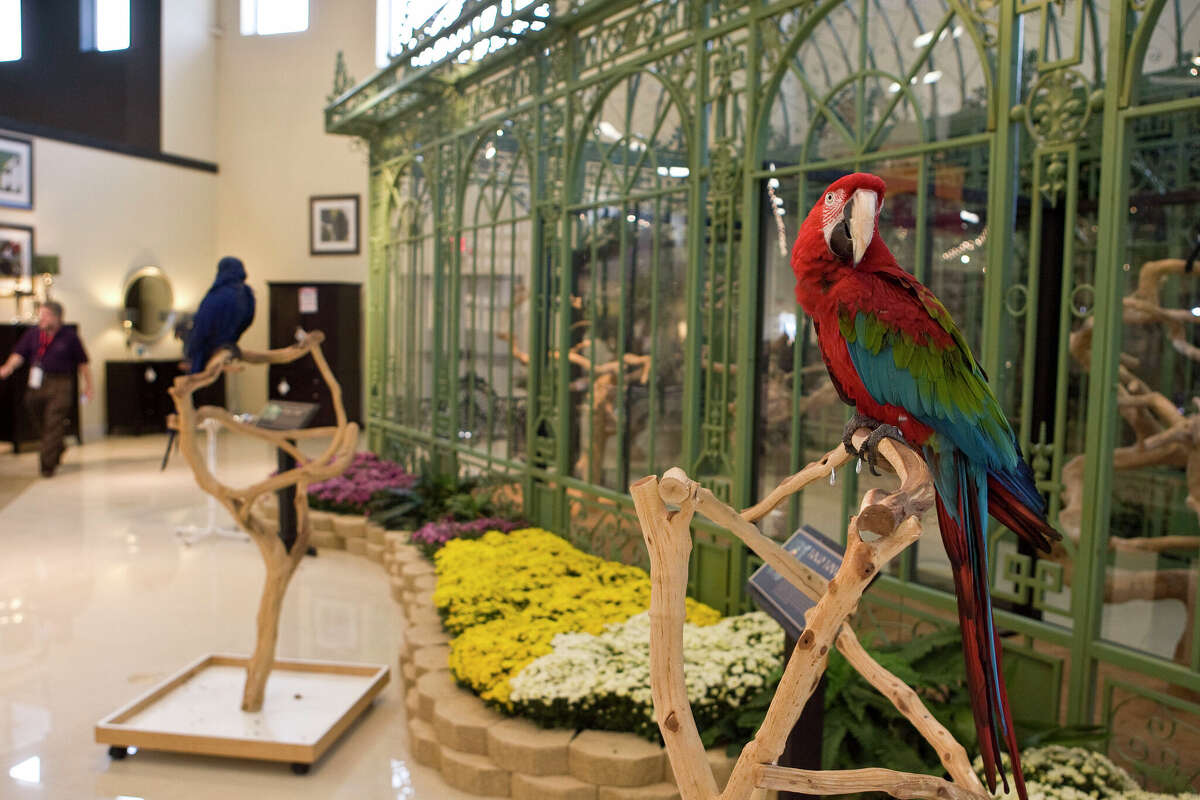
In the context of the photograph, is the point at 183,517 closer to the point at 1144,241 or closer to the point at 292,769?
the point at 292,769

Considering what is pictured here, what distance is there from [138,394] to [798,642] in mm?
12134

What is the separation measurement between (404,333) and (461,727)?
493 cm

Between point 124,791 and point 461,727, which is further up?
point 461,727

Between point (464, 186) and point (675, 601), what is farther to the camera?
point (464, 186)

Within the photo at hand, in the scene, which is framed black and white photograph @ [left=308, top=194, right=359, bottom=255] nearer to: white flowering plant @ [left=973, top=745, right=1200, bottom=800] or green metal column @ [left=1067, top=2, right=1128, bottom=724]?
green metal column @ [left=1067, top=2, right=1128, bottom=724]

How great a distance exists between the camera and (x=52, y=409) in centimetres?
882

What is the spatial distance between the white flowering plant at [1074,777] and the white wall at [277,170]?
11.2 meters

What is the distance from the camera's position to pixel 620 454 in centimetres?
479

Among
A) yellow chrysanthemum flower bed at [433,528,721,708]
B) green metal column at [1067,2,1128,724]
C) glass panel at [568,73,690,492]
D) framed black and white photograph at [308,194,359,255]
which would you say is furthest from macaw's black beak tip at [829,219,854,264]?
framed black and white photograph at [308,194,359,255]

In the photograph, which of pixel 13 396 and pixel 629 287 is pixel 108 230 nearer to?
pixel 13 396

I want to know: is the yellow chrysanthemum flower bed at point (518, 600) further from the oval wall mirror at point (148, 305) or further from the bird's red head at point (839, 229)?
the oval wall mirror at point (148, 305)

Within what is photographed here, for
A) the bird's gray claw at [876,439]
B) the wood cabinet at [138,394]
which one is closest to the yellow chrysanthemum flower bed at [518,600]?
the bird's gray claw at [876,439]

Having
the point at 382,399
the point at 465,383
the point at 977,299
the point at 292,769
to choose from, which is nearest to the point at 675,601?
the point at 292,769

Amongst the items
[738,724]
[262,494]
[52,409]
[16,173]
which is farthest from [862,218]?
[16,173]
